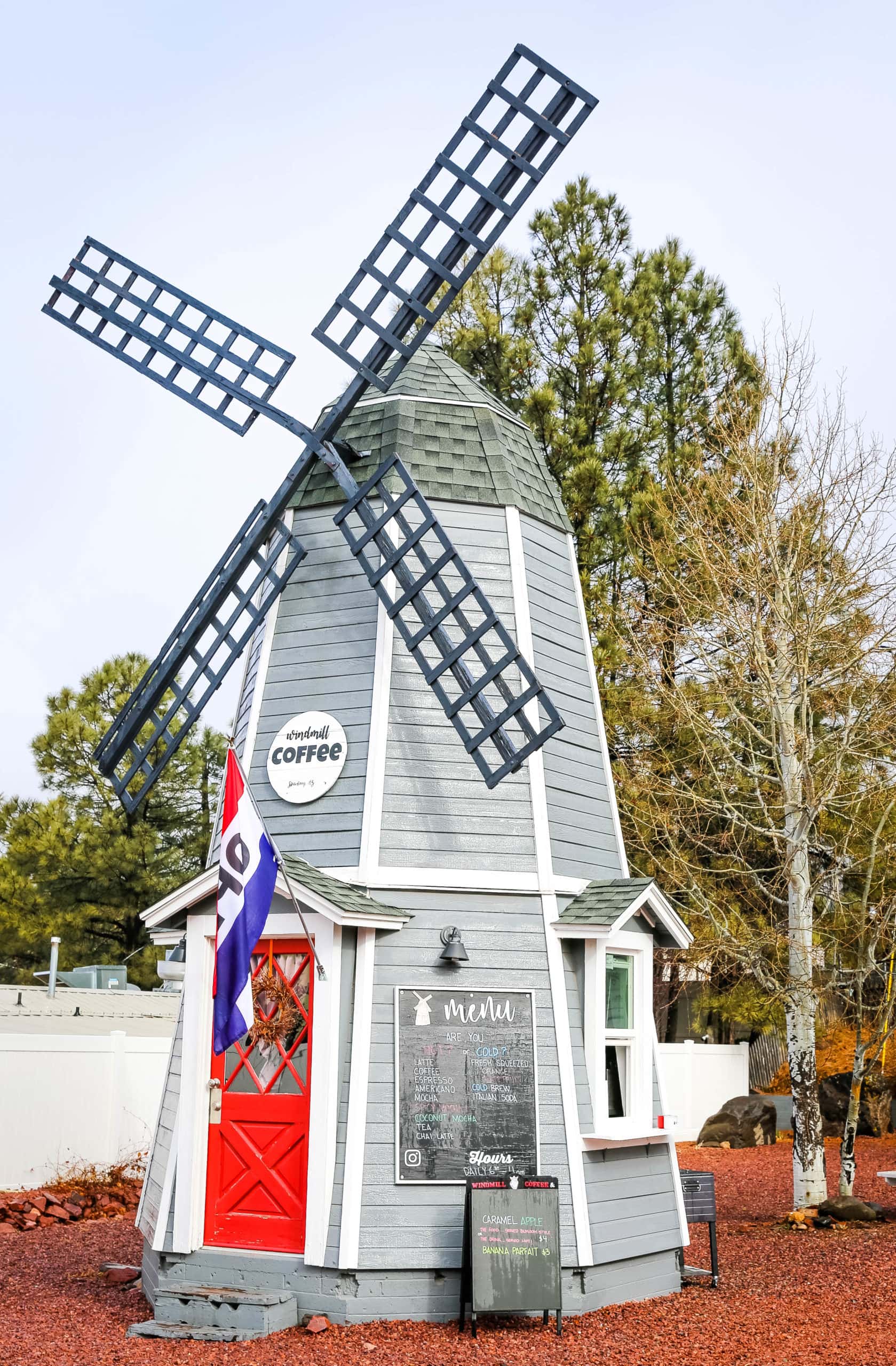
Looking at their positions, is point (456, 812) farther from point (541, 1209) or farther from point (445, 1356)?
point (445, 1356)

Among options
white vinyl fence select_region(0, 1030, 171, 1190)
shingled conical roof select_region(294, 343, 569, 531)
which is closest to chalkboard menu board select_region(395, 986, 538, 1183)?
shingled conical roof select_region(294, 343, 569, 531)

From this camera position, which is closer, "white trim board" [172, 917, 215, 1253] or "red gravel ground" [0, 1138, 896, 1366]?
"red gravel ground" [0, 1138, 896, 1366]

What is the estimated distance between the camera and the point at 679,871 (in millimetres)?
16688

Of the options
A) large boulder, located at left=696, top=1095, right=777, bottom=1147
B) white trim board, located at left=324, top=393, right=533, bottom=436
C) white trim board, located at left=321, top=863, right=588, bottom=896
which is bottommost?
large boulder, located at left=696, top=1095, right=777, bottom=1147

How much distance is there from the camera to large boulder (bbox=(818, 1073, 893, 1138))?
1947 cm

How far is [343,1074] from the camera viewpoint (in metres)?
8.21

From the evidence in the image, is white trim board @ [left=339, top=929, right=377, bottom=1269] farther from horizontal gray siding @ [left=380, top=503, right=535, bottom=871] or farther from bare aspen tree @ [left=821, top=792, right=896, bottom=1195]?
bare aspen tree @ [left=821, top=792, right=896, bottom=1195]

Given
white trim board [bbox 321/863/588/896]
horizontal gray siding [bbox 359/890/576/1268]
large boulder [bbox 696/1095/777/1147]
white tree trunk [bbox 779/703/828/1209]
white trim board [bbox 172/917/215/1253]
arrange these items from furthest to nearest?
large boulder [bbox 696/1095/777/1147], white tree trunk [bbox 779/703/828/1209], white trim board [bbox 321/863/588/896], white trim board [bbox 172/917/215/1253], horizontal gray siding [bbox 359/890/576/1268]

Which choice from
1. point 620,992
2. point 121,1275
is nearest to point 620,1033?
point 620,992

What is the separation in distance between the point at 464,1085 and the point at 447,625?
133 inches

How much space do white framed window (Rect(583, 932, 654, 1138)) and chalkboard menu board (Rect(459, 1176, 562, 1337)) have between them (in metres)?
0.80

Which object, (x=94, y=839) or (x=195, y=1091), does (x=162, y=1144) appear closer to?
(x=195, y=1091)

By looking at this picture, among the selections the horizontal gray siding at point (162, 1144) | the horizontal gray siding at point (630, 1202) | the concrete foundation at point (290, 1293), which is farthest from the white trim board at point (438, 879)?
the concrete foundation at point (290, 1293)

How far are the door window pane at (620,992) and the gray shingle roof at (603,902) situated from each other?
0.44 metres
